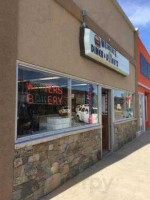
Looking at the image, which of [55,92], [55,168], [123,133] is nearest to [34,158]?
[55,168]

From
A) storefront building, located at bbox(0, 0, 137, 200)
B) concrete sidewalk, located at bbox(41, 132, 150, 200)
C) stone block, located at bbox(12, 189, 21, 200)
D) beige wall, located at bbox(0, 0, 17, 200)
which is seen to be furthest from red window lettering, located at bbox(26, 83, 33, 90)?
concrete sidewalk, located at bbox(41, 132, 150, 200)

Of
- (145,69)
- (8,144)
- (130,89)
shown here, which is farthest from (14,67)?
(145,69)

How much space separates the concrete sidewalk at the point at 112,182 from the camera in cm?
588

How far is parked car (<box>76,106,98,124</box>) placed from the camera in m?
8.32

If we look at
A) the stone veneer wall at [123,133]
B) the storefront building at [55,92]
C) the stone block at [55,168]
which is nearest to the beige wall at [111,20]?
the storefront building at [55,92]

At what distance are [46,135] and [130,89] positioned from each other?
9240 millimetres

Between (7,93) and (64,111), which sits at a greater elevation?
(7,93)

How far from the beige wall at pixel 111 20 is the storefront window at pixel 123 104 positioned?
219cm

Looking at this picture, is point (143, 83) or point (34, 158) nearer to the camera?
point (34, 158)

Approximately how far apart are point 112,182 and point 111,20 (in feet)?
22.1

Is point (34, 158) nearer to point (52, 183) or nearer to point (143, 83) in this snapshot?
point (52, 183)

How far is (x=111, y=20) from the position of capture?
11.3 meters

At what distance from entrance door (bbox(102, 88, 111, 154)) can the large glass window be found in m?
2.33

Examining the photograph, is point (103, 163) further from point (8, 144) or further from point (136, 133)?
point (136, 133)
